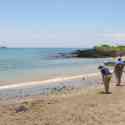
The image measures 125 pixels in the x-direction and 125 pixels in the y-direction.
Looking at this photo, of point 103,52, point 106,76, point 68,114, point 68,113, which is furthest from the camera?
point 103,52

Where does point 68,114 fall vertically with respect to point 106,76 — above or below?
below

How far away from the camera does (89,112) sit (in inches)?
345

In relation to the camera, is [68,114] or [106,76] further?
[106,76]

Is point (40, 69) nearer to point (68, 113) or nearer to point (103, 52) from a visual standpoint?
point (68, 113)

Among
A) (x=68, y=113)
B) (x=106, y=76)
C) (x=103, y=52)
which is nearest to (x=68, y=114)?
(x=68, y=113)

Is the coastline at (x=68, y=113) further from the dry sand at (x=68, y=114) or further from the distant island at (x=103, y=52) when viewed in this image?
the distant island at (x=103, y=52)

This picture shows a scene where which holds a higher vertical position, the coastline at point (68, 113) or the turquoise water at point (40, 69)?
the turquoise water at point (40, 69)

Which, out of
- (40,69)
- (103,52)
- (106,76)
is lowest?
(106,76)

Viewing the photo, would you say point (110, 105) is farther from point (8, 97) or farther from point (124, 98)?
point (8, 97)

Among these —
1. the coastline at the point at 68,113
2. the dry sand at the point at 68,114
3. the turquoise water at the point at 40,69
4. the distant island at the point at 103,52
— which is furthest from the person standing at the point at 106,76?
the distant island at the point at 103,52

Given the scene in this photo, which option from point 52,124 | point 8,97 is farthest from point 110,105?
point 8,97

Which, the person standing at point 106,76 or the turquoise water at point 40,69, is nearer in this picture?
the person standing at point 106,76

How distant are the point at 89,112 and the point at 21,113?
6.36ft

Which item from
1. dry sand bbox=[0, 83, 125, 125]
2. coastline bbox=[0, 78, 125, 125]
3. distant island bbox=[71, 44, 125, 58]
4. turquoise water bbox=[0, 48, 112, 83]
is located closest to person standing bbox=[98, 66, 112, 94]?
coastline bbox=[0, 78, 125, 125]
